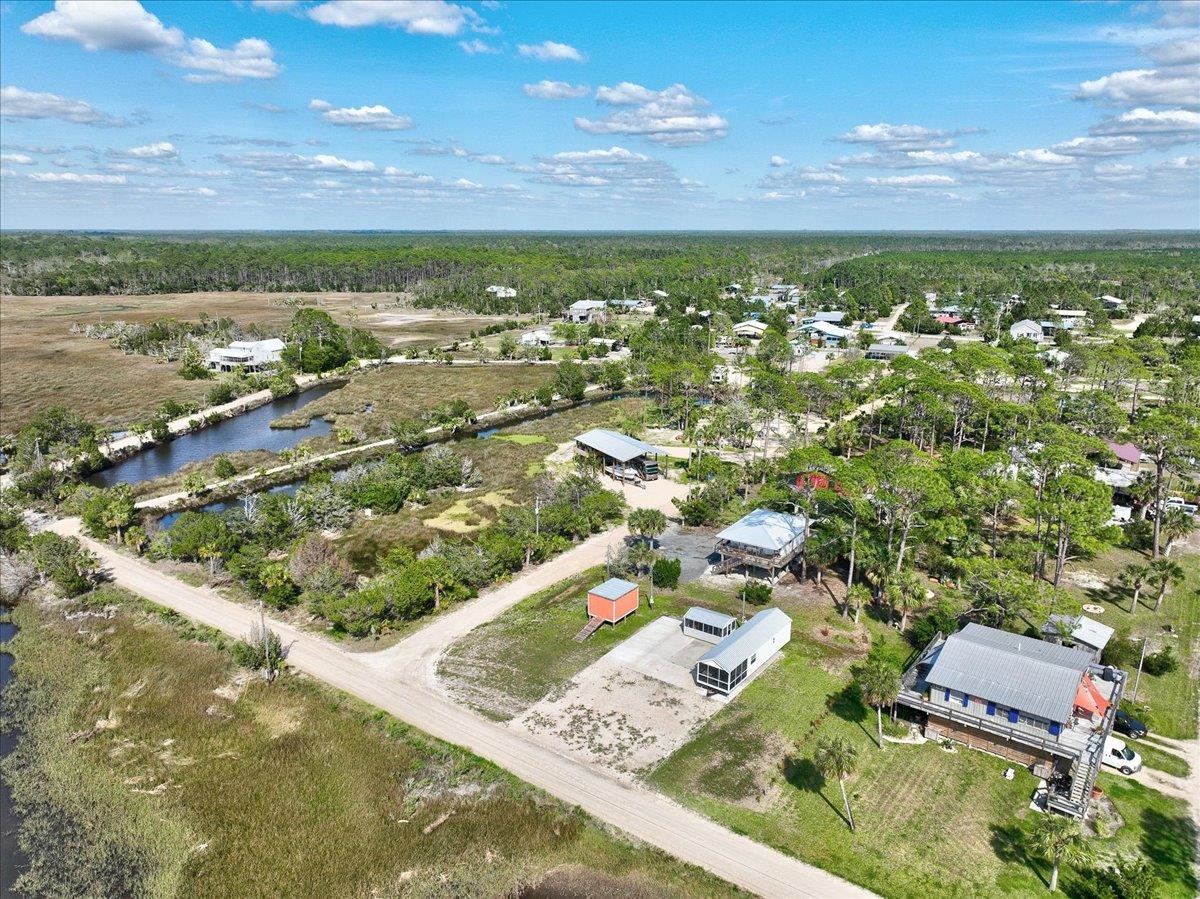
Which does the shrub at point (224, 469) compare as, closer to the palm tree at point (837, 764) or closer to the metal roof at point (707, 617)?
the metal roof at point (707, 617)

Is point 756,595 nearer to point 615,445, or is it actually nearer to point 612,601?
point 612,601

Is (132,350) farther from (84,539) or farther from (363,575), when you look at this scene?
(363,575)

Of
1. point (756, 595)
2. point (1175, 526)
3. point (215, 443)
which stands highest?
point (1175, 526)

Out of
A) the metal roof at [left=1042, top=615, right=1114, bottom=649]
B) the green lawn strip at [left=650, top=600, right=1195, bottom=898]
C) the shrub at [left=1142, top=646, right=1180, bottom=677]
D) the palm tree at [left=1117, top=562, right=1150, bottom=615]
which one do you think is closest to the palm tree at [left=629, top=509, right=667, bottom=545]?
the green lawn strip at [left=650, top=600, right=1195, bottom=898]

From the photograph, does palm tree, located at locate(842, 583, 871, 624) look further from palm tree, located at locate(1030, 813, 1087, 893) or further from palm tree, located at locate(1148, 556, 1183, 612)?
palm tree, located at locate(1148, 556, 1183, 612)

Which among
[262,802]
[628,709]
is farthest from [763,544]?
[262,802]

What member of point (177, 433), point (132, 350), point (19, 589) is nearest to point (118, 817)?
point (19, 589)
